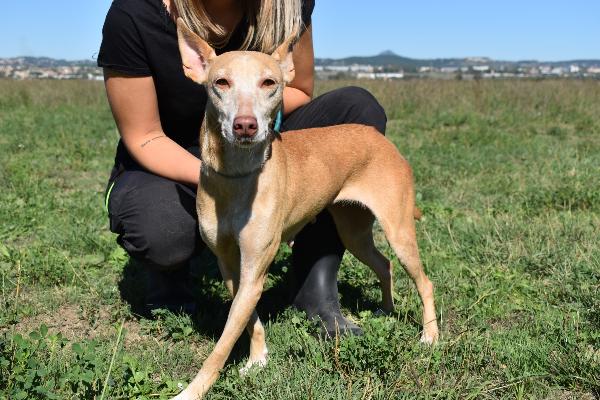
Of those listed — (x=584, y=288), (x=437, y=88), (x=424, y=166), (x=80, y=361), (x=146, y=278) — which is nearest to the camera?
(x=80, y=361)

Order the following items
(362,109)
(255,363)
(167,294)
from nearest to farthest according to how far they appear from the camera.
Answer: (255,363)
(167,294)
(362,109)

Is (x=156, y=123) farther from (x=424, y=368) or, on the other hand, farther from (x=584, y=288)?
(x=584, y=288)

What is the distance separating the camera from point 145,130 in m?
3.56

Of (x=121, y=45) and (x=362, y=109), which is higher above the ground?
(x=121, y=45)

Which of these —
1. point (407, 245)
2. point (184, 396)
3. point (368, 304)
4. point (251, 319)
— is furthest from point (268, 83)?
point (368, 304)

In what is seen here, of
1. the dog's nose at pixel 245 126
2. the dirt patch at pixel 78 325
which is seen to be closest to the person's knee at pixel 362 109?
the dog's nose at pixel 245 126

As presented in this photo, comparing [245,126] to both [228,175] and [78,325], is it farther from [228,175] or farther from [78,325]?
[78,325]

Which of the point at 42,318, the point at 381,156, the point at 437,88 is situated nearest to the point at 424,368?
the point at 381,156

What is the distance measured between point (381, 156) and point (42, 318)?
2.11m

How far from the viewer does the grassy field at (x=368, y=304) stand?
2.70m

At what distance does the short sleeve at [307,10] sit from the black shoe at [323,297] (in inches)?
55.1

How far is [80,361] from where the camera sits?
2.69m

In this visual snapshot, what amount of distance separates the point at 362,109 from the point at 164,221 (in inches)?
53.2

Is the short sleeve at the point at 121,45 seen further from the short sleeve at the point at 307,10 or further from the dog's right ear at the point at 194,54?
the short sleeve at the point at 307,10
